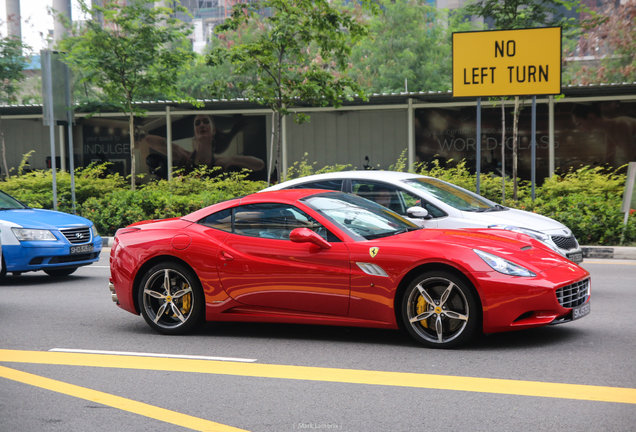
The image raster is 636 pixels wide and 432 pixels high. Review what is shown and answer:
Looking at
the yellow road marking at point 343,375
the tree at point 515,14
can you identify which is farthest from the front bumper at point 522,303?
the tree at point 515,14

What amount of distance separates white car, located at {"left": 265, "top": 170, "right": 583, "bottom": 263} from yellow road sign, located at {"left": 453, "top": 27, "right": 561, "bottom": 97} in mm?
5901

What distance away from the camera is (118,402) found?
15.0ft

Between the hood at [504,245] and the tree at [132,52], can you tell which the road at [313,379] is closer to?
the hood at [504,245]

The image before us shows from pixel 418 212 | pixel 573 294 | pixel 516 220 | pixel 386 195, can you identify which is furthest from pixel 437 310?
pixel 386 195

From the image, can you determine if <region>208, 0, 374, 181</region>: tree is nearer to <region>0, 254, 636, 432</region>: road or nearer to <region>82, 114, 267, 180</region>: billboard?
<region>82, 114, 267, 180</region>: billboard

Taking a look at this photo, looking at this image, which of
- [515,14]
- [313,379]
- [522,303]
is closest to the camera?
[313,379]

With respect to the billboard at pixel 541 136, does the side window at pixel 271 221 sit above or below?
below

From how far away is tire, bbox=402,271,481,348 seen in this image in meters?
5.52

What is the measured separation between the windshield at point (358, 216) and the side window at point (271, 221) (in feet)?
0.50

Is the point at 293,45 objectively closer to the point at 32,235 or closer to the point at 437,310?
the point at 32,235

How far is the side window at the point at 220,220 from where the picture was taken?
258 inches

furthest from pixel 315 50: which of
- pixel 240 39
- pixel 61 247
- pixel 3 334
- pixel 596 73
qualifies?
pixel 3 334

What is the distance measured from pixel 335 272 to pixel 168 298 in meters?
1.77

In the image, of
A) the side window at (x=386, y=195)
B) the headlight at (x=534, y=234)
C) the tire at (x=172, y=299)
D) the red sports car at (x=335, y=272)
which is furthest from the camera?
the side window at (x=386, y=195)
